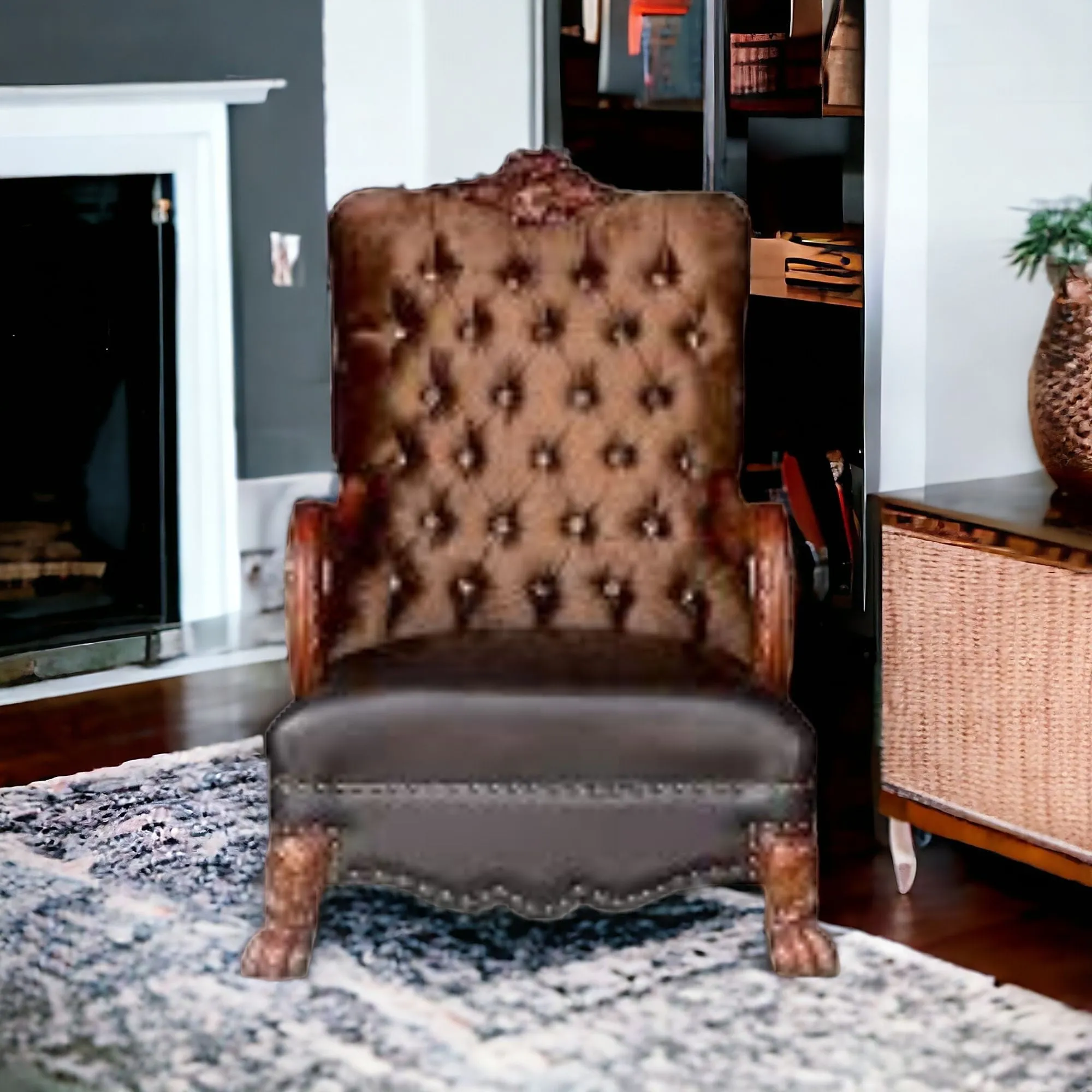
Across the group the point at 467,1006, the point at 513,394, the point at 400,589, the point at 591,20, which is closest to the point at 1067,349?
the point at 513,394

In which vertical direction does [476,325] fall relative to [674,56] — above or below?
below

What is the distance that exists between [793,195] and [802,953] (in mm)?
2193

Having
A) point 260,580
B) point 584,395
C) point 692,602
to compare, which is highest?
point 584,395

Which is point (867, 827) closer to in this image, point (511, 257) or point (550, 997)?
point (550, 997)

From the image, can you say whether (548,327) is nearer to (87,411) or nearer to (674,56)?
(674,56)

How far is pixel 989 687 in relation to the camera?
2.79 metres

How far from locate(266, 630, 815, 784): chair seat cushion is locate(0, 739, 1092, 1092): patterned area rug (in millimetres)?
285

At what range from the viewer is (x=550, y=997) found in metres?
2.48

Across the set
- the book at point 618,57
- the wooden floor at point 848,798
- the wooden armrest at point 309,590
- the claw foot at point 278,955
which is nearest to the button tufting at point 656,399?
the wooden armrest at point 309,590

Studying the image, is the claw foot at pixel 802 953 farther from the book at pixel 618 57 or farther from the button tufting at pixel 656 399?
the book at pixel 618 57

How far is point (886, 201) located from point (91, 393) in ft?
6.65

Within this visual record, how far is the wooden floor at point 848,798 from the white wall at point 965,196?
642mm

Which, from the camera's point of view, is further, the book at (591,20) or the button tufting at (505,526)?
the book at (591,20)

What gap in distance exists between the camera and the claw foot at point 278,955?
2547mm
